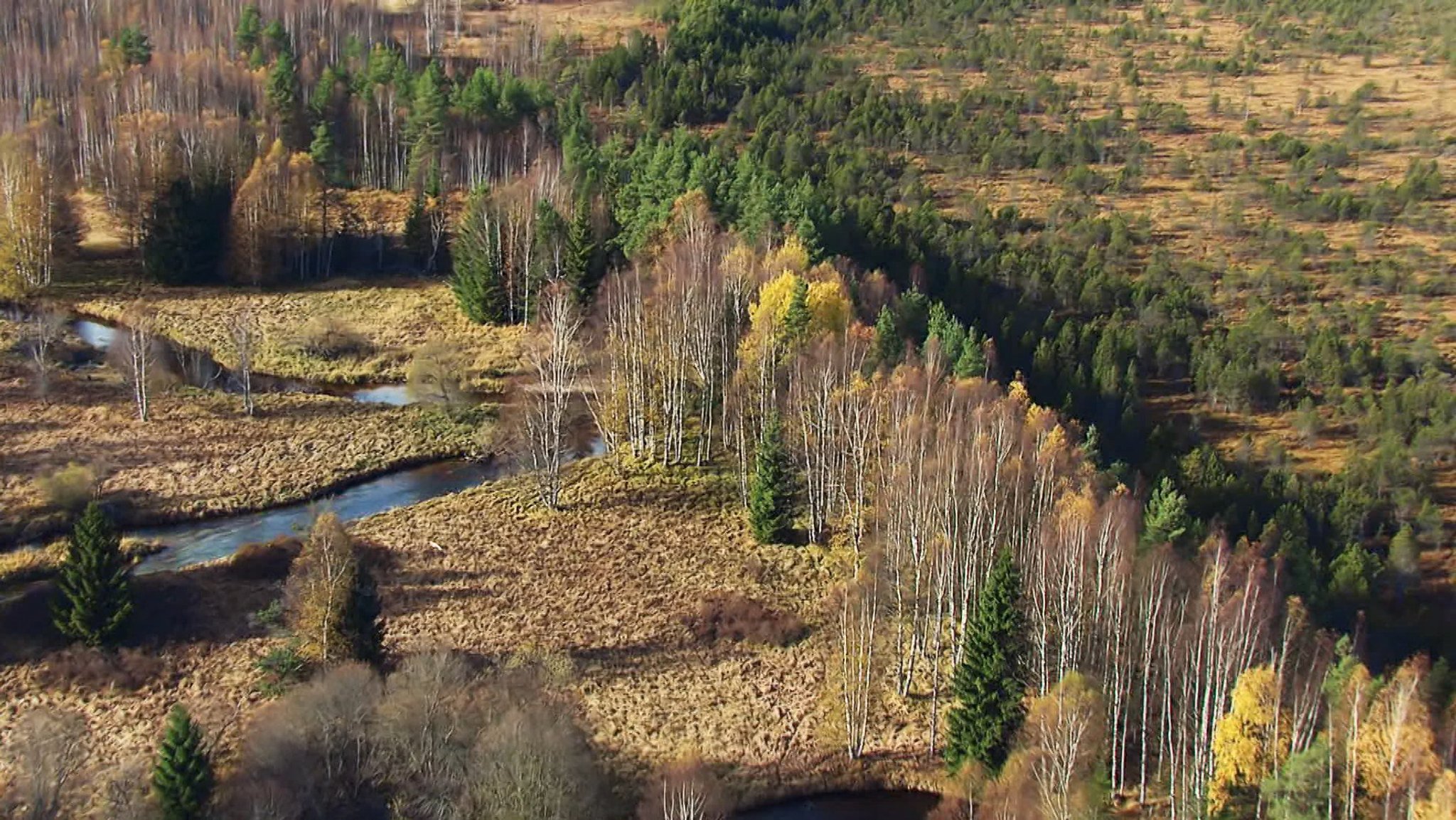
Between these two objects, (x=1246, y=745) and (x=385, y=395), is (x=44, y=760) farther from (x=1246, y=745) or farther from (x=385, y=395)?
(x=385, y=395)

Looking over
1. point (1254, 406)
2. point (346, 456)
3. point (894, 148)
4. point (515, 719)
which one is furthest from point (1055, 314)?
point (515, 719)

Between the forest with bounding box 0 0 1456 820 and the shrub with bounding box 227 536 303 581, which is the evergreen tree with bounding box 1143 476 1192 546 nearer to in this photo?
the forest with bounding box 0 0 1456 820

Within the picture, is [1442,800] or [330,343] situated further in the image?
[330,343]

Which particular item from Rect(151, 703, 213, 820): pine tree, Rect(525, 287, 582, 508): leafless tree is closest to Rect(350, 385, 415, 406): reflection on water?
Rect(525, 287, 582, 508): leafless tree

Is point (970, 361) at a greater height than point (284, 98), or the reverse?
point (284, 98)

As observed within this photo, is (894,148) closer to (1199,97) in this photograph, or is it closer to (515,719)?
(1199,97)

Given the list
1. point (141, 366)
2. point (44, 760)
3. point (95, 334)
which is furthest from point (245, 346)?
point (44, 760)

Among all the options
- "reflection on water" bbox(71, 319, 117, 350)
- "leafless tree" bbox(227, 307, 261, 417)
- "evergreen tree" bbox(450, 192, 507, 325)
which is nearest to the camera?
"leafless tree" bbox(227, 307, 261, 417)
